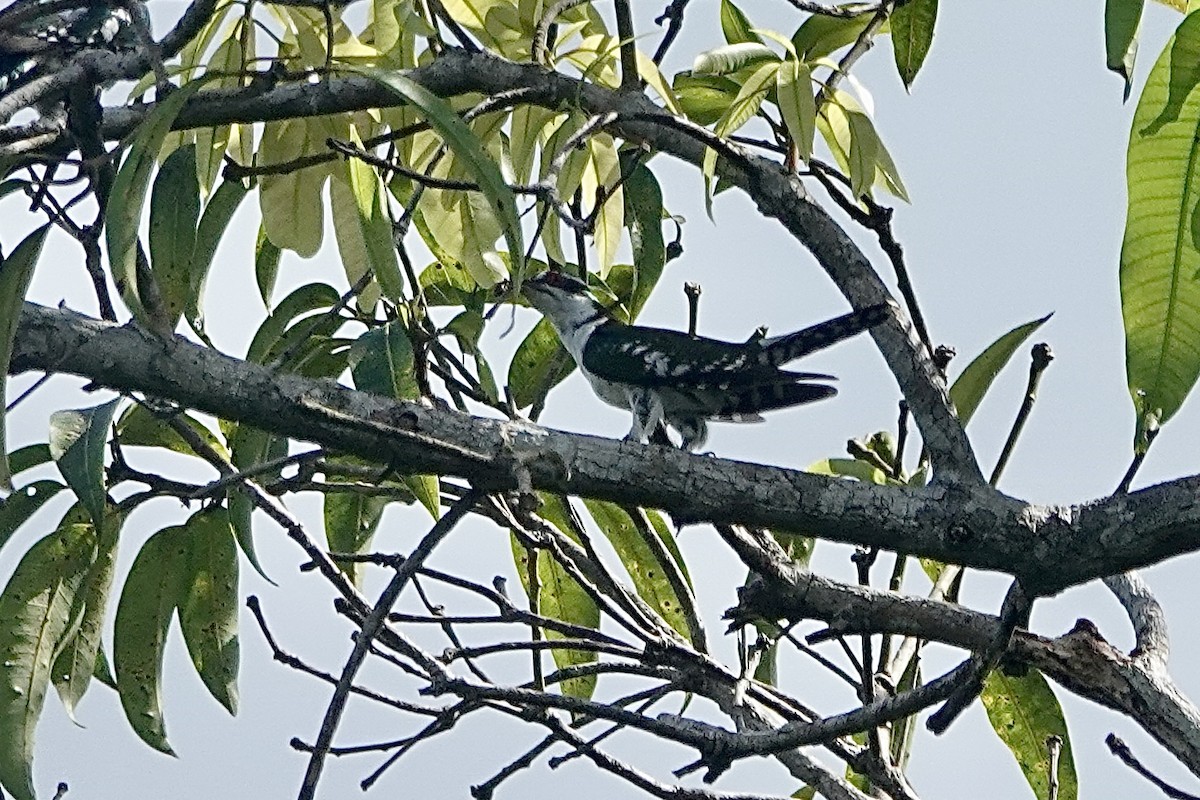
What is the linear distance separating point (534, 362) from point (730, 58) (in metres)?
0.92

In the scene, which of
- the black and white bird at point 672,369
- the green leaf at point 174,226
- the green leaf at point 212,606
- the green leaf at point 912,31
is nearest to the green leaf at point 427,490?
the green leaf at point 174,226

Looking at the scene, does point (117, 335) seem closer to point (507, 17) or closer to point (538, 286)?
point (507, 17)

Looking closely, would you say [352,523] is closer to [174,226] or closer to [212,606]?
[212,606]

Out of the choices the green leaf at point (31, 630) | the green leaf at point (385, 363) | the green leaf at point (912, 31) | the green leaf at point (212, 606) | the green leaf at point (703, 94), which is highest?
the green leaf at point (703, 94)

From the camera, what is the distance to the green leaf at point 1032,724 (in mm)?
3264

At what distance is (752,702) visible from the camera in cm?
320

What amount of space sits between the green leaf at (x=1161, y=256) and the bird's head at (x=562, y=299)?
2636 millimetres

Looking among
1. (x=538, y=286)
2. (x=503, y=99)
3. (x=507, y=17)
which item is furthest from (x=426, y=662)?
(x=538, y=286)

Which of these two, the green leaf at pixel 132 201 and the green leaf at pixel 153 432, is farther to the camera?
the green leaf at pixel 153 432

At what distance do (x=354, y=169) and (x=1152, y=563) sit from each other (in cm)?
144

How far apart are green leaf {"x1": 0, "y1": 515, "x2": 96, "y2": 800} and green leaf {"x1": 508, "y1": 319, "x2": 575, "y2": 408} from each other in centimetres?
94

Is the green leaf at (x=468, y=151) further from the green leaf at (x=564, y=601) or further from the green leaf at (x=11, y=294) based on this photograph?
the green leaf at (x=564, y=601)

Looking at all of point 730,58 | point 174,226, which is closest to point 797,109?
point 730,58

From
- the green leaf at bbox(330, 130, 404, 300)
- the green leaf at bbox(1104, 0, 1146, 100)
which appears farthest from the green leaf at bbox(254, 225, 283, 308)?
the green leaf at bbox(1104, 0, 1146, 100)
